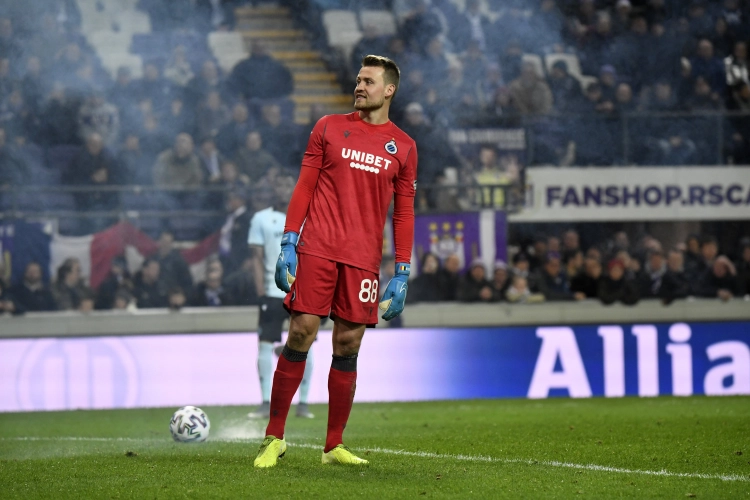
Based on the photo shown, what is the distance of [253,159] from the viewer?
546 inches

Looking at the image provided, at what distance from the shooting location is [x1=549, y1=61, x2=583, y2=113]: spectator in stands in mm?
15133

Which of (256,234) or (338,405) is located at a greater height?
(256,234)

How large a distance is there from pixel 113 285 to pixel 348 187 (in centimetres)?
778

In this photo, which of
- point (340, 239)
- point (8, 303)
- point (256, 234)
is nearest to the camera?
point (340, 239)

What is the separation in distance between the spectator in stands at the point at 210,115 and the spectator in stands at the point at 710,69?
6.38 m

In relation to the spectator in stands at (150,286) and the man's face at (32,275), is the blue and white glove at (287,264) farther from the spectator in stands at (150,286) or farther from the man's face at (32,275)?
the man's face at (32,275)

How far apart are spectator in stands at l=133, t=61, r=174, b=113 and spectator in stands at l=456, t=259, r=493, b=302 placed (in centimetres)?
453

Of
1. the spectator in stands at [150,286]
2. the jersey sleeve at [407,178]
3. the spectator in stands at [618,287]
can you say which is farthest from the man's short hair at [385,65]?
the spectator in stands at [618,287]

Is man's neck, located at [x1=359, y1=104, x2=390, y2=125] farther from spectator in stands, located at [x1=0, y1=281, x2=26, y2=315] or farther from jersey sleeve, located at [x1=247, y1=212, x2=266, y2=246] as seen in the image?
spectator in stands, located at [x1=0, y1=281, x2=26, y2=315]

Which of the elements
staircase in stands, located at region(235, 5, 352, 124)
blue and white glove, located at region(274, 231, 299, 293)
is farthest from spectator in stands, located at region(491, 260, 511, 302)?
blue and white glove, located at region(274, 231, 299, 293)

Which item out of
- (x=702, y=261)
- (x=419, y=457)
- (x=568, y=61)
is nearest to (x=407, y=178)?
(x=419, y=457)

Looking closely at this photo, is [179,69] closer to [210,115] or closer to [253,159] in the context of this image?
[210,115]

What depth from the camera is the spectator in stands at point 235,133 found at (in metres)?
14.2

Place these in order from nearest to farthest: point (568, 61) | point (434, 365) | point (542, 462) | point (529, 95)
Answer: point (542, 462) → point (434, 365) → point (529, 95) → point (568, 61)
